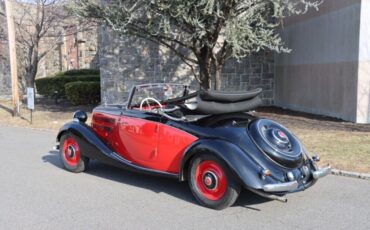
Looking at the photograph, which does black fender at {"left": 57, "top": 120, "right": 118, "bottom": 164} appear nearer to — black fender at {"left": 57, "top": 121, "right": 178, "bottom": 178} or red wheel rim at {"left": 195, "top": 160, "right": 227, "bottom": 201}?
black fender at {"left": 57, "top": 121, "right": 178, "bottom": 178}

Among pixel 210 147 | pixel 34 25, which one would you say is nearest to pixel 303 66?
pixel 210 147

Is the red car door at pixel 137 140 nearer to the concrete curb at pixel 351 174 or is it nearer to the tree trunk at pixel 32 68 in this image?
the concrete curb at pixel 351 174

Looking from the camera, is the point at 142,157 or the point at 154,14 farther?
the point at 154,14

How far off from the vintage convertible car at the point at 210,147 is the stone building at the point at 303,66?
6.70m

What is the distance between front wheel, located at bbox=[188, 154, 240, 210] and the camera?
485 centimetres

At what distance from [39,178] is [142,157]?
185 centimetres

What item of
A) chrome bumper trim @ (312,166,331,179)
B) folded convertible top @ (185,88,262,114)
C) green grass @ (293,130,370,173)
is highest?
folded convertible top @ (185,88,262,114)

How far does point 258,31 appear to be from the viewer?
12.2 meters

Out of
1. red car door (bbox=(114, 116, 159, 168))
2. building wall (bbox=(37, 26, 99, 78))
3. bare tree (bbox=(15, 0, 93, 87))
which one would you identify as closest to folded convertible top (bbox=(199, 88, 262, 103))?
red car door (bbox=(114, 116, 159, 168))

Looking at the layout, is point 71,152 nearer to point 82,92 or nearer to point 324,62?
point 324,62

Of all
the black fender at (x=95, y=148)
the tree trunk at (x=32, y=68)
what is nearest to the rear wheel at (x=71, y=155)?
the black fender at (x=95, y=148)

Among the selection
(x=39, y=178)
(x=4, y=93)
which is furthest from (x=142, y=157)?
(x=4, y=93)

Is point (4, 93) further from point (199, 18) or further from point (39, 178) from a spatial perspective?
point (39, 178)

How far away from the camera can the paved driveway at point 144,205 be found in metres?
4.56
